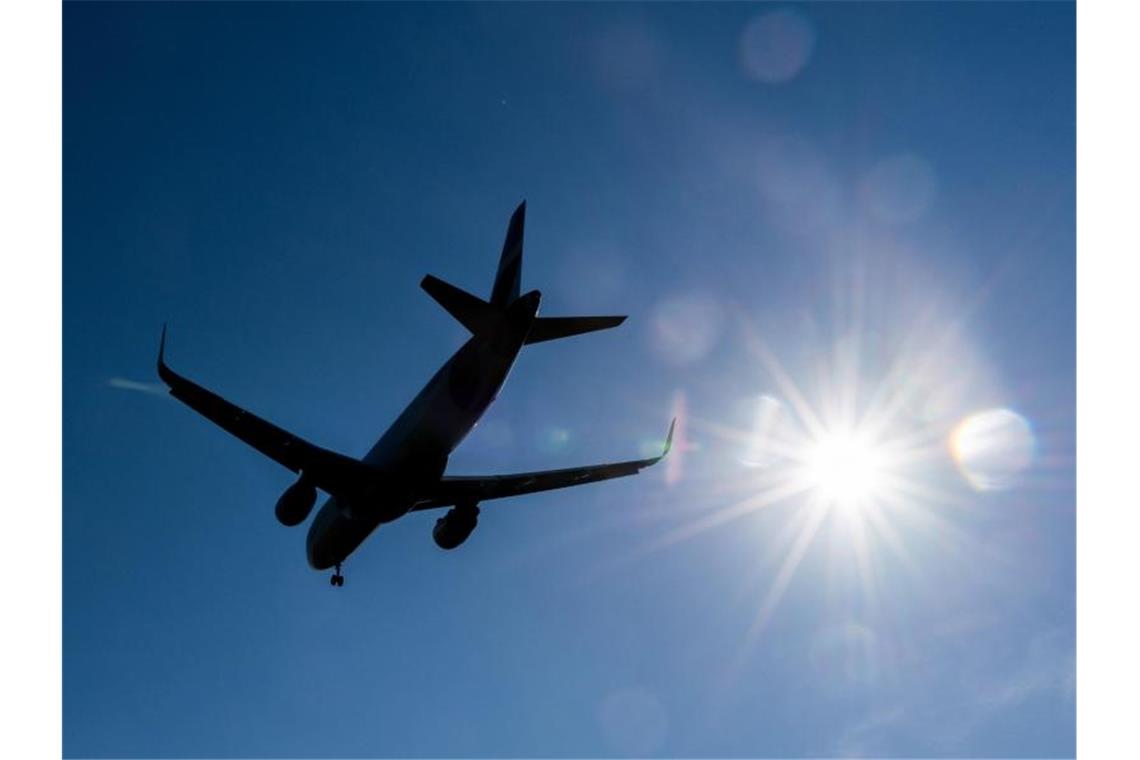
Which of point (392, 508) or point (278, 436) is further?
point (392, 508)

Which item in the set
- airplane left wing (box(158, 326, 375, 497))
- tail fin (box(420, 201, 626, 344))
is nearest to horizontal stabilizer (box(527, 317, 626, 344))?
tail fin (box(420, 201, 626, 344))

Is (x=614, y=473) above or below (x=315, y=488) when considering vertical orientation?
above

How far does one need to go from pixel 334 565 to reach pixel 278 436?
660cm

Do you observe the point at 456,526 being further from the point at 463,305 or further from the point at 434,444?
the point at 463,305

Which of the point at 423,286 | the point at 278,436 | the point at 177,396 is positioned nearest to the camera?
the point at 423,286

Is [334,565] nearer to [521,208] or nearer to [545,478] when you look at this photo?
[545,478]

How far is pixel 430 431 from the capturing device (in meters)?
29.0

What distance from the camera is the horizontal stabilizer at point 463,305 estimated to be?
2492 cm

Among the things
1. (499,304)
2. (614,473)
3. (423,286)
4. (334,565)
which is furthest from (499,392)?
(334,565)

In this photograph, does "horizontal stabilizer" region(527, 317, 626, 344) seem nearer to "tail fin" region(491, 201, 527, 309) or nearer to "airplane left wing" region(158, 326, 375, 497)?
"tail fin" region(491, 201, 527, 309)

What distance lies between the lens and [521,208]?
30.2 meters

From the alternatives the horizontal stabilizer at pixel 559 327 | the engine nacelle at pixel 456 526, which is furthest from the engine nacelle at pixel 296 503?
the horizontal stabilizer at pixel 559 327

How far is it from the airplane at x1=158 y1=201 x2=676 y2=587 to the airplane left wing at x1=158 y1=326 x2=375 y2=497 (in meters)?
0.03

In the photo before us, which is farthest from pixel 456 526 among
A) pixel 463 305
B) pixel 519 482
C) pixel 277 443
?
pixel 463 305
